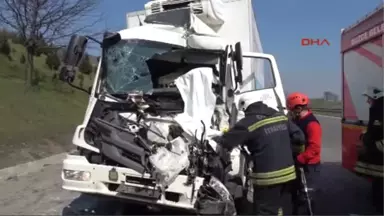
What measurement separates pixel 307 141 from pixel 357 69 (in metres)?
3.09

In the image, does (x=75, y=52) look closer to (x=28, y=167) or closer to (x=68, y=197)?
(x=68, y=197)

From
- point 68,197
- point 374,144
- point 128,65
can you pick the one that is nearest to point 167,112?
point 128,65

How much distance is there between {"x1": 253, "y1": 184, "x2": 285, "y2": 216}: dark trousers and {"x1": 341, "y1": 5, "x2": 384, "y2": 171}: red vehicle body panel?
3.01 metres

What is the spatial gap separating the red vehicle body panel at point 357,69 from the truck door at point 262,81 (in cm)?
141

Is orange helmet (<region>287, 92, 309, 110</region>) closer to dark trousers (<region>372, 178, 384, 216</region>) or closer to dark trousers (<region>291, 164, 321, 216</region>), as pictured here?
dark trousers (<region>291, 164, 321, 216</region>)

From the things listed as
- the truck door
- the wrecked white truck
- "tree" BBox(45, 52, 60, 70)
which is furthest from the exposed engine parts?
"tree" BBox(45, 52, 60, 70)

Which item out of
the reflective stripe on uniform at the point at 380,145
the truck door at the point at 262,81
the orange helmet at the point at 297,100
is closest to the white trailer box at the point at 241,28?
the truck door at the point at 262,81

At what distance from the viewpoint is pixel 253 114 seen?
5113 millimetres

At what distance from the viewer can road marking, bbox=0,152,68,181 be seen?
1086 centimetres

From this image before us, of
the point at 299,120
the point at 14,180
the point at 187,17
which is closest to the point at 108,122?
the point at 299,120

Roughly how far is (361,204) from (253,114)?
13.3 ft

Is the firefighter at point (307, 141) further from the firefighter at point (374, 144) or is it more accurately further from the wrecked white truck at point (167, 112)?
the firefighter at point (374, 144)

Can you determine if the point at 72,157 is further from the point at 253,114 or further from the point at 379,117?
the point at 379,117

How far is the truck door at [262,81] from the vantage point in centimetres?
769
